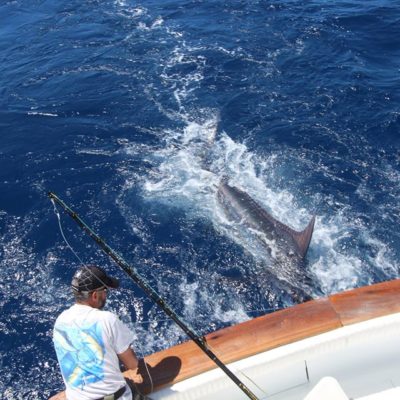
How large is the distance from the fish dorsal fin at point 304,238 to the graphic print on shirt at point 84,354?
525 centimetres

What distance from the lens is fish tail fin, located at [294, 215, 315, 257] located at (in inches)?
315

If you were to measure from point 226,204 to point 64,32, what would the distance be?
39.4 feet

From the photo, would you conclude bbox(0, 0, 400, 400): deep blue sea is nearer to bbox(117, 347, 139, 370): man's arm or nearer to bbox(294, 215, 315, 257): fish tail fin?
bbox(294, 215, 315, 257): fish tail fin

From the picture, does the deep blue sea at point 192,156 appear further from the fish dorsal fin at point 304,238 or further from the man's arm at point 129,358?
the man's arm at point 129,358

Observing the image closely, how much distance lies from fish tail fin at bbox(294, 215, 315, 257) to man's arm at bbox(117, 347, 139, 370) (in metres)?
4.98

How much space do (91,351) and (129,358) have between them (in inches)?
13.1

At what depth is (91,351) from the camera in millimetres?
3494

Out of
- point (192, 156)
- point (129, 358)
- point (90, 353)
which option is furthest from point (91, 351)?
point (192, 156)

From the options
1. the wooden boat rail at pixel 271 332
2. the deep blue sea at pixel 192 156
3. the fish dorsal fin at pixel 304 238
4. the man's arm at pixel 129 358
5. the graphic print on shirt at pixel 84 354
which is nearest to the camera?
the graphic print on shirt at pixel 84 354

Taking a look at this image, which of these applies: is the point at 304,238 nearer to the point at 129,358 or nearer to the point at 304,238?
the point at 304,238

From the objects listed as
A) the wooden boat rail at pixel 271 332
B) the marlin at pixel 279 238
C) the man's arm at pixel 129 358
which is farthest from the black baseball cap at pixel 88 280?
the marlin at pixel 279 238

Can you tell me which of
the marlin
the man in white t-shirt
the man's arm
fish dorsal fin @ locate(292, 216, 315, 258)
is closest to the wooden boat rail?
the man's arm

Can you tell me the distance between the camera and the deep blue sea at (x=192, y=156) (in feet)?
25.5

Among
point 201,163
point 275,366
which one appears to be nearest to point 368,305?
point 275,366
